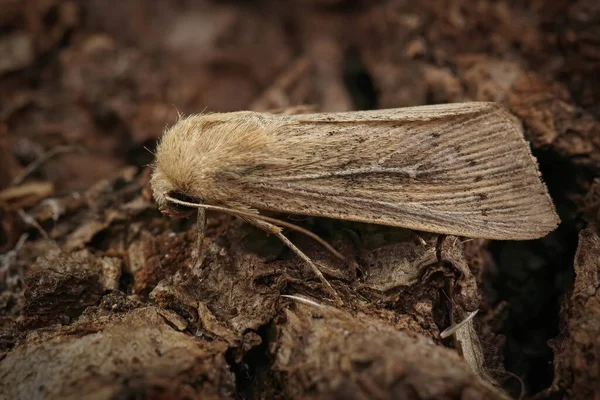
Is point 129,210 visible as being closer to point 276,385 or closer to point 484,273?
point 276,385

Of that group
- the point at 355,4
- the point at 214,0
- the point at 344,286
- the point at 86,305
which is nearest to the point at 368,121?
the point at 344,286

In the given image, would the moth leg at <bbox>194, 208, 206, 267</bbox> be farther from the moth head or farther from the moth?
the moth head

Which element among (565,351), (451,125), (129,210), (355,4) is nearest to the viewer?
(565,351)

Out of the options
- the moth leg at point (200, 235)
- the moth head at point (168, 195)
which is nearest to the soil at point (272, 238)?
the moth leg at point (200, 235)

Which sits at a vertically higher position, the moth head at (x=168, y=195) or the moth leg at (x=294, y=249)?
the moth head at (x=168, y=195)

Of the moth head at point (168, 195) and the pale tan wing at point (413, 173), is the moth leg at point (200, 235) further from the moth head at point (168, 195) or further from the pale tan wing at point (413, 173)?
the pale tan wing at point (413, 173)

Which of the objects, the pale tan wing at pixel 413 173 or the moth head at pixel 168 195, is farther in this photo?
the moth head at pixel 168 195

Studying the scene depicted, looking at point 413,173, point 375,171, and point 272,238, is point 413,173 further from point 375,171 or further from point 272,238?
point 272,238

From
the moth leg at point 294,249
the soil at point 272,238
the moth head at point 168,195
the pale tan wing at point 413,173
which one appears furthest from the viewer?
the moth head at point 168,195
